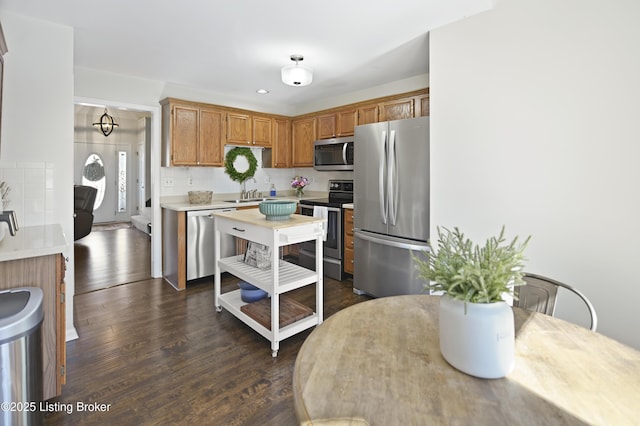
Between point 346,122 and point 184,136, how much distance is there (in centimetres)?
209

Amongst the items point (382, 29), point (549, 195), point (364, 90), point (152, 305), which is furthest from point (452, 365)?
point (364, 90)

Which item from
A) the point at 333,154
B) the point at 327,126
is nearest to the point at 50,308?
the point at 333,154

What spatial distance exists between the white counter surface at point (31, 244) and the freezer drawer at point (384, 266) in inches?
99.4

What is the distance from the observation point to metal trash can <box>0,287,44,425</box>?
4.22ft

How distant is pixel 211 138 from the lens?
13.9 ft

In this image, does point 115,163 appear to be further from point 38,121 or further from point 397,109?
point 397,109

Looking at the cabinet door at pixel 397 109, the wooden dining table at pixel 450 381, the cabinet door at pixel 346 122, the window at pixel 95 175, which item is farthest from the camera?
the window at pixel 95 175

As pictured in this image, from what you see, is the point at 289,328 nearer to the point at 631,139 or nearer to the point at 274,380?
the point at 274,380

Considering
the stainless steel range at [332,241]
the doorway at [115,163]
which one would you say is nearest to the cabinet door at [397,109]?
the stainless steel range at [332,241]

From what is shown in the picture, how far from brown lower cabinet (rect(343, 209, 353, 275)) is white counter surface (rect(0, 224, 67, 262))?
2701mm

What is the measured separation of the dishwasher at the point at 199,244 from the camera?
12.1 ft

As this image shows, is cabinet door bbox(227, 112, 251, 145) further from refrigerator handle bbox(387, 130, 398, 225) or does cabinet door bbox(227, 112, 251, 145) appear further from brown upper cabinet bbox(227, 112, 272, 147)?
refrigerator handle bbox(387, 130, 398, 225)

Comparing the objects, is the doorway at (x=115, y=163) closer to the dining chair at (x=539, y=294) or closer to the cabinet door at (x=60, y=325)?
the cabinet door at (x=60, y=325)

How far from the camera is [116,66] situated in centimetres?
Result: 341
